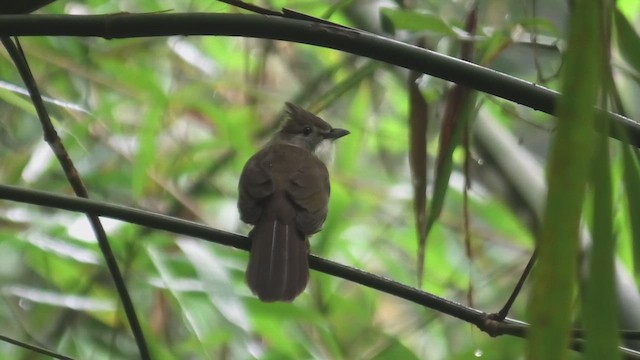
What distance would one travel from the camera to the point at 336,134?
11.6 ft

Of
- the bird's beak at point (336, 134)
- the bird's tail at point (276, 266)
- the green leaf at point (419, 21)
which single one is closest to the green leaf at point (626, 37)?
the green leaf at point (419, 21)

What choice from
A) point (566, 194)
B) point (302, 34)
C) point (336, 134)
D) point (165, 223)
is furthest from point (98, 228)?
point (336, 134)

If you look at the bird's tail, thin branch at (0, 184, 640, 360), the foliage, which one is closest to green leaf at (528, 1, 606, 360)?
thin branch at (0, 184, 640, 360)

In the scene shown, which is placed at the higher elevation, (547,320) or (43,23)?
(43,23)

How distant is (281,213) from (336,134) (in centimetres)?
96

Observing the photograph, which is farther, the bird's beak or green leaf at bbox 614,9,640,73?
the bird's beak

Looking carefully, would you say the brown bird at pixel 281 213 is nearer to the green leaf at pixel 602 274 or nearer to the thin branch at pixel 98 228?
the thin branch at pixel 98 228

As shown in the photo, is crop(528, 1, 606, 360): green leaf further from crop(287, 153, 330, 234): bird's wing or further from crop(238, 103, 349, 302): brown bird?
crop(287, 153, 330, 234): bird's wing

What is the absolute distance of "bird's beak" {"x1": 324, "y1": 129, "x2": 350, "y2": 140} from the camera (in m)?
3.50

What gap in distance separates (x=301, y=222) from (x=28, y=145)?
1.36 m

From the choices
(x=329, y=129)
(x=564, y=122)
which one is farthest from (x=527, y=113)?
(x=564, y=122)

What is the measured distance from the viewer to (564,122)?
785 mm

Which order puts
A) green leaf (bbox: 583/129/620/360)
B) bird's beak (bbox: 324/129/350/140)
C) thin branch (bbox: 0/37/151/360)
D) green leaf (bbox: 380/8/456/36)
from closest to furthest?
green leaf (bbox: 583/129/620/360) → thin branch (bbox: 0/37/151/360) → green leaf (bbox: 380/8/456/36) → bird's beak (bbox: 324/129/350/140)

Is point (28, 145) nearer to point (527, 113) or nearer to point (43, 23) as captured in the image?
point (527, 113)
